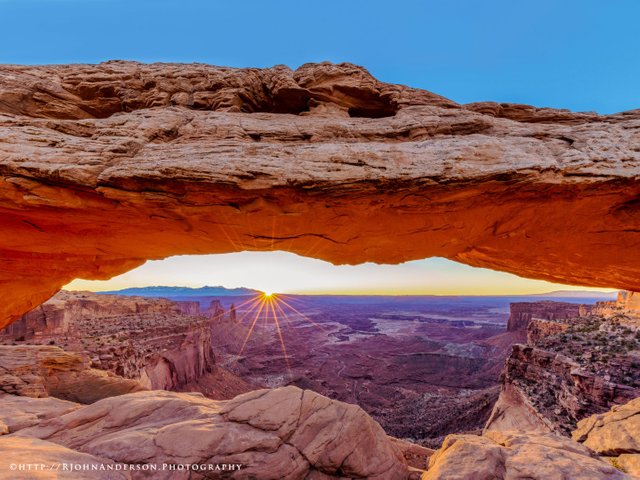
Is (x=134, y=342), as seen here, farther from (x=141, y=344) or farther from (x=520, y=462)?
(x=520, y=462)

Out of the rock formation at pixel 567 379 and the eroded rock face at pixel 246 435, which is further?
the rock formation at pixel 567 379

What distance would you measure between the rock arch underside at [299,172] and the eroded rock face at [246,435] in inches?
154

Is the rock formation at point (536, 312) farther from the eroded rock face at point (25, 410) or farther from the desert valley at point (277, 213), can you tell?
the eroded rock face at point (25, 410)

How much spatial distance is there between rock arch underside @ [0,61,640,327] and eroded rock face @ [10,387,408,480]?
3905 mm

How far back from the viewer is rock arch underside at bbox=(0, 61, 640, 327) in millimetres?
5770

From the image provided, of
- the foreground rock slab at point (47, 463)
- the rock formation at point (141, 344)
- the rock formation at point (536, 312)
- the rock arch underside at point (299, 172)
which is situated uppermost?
the rock arch underside at point (299, 172)

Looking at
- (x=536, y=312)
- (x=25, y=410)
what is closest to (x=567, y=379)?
(x=25, y=410)

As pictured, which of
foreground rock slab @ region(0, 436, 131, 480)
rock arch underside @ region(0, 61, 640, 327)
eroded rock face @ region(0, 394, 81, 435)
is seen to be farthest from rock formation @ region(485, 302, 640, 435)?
eroded rock face @ region(0, 394, 81, 435)

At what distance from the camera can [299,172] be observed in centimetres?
582

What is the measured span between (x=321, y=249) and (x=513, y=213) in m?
4.88

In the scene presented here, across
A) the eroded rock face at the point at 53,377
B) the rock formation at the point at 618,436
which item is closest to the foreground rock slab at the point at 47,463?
the eroded rock face at the point at 53,377

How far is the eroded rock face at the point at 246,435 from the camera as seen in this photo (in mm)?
4754

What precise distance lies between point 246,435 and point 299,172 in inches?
193

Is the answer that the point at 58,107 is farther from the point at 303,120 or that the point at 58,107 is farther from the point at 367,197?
the point at 367,197
